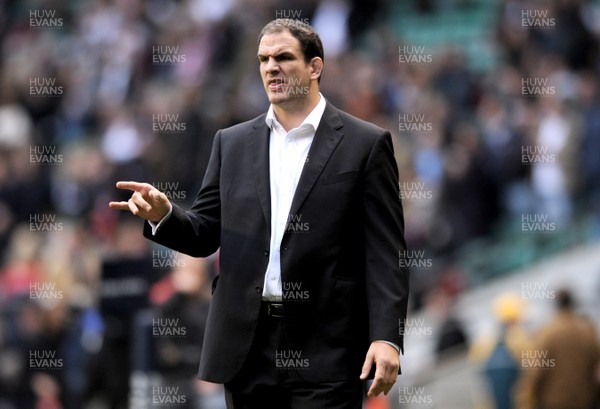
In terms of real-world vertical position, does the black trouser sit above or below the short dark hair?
below

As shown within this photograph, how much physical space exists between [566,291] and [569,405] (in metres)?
1.01

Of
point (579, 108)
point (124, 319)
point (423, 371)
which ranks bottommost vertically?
point (423, 371)

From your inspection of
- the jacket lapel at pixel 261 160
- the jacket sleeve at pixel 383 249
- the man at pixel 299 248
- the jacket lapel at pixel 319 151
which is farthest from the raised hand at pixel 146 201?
the jacket sleeve at pixel 383 249

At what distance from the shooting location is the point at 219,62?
20.3m

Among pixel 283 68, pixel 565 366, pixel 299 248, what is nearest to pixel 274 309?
pixel 299 248

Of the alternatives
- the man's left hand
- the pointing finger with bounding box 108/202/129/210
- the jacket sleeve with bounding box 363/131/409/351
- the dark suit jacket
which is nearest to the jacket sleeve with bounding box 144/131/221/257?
the dark suit jacket

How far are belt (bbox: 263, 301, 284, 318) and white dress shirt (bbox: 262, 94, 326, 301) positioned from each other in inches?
0.8

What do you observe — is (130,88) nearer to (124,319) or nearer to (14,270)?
(14,270)

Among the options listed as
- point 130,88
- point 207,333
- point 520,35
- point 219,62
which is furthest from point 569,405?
point 130,88

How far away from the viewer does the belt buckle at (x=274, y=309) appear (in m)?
6.00

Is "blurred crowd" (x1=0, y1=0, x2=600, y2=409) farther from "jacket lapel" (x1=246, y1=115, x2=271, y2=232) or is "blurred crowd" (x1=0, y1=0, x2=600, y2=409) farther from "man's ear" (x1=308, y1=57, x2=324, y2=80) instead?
"man's ear" (x1=308, y1=57, x2=324, y2=80)

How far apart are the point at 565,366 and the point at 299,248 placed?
708 centimetres

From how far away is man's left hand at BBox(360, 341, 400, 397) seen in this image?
19.0ft

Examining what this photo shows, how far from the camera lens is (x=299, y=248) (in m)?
6.02
